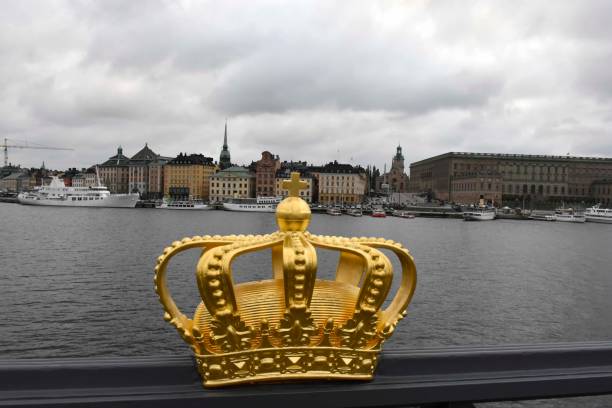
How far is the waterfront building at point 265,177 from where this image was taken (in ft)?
351

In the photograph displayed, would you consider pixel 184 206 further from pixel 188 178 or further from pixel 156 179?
Answer: pixel 156 179

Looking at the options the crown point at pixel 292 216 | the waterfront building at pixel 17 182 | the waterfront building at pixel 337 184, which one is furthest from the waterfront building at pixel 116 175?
the crown point at pixel 292 216

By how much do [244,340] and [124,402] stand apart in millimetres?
572

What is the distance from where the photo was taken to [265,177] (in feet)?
354

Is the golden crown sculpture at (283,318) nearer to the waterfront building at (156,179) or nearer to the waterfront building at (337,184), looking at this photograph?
the waterfront building at (337,184)

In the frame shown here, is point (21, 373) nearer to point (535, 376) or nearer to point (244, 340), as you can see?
point (244, 340)

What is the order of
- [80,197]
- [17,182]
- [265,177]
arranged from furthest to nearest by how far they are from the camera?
[17,182]
[265,177]
[80,197]

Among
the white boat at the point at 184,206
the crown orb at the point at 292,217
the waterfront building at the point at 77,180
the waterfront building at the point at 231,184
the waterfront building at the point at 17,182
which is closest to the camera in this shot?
the crown orb at the point at 292,217

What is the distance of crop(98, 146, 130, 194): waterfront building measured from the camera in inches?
5103

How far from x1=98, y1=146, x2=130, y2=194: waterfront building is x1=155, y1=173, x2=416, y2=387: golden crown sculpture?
134 metres

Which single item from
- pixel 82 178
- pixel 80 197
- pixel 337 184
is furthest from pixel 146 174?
pixel 337 184

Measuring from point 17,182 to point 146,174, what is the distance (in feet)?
219

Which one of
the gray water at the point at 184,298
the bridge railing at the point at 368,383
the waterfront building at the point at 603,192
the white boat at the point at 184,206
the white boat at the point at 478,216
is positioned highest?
the waterfront building at the point at 603,192

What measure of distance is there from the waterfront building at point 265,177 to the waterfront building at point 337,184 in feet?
31.9
